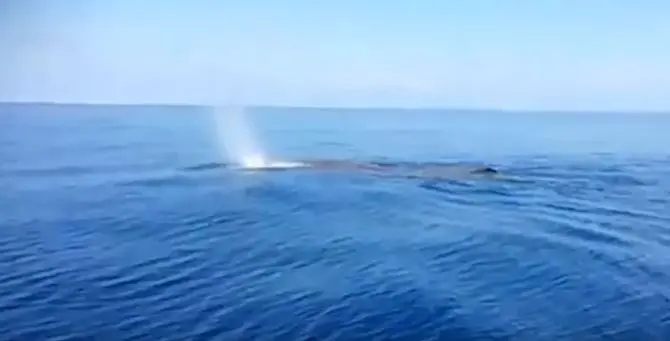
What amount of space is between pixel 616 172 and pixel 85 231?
33.9 metres

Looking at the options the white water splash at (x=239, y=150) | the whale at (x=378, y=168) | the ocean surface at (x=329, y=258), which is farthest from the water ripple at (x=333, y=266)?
the white water splash at (x=239, y=150)

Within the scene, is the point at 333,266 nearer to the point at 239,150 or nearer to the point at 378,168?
the point at 378,168

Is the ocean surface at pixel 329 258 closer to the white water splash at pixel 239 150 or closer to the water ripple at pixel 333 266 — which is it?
the water ripple at pixel 333 266

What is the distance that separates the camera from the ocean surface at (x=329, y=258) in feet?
47.9

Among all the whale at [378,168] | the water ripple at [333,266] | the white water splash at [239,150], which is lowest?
the water ripple at [333,266]

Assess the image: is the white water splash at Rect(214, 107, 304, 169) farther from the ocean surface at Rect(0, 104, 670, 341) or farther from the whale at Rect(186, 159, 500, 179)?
the ocean surface at Rect(0, 104, 670, 341)

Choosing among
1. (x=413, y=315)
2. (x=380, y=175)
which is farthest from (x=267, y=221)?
(x=380, y=175)

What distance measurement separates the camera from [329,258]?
20281mm

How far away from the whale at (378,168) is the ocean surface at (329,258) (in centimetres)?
227

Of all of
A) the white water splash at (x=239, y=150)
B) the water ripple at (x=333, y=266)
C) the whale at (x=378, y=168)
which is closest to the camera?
the water ripple at (x=333, y=266)

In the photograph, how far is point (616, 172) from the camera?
46.0 meters

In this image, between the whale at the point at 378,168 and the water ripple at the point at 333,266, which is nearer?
the water ripple at the point at 333,266

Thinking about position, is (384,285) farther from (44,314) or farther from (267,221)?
(267,221)

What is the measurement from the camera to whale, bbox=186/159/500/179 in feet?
137
